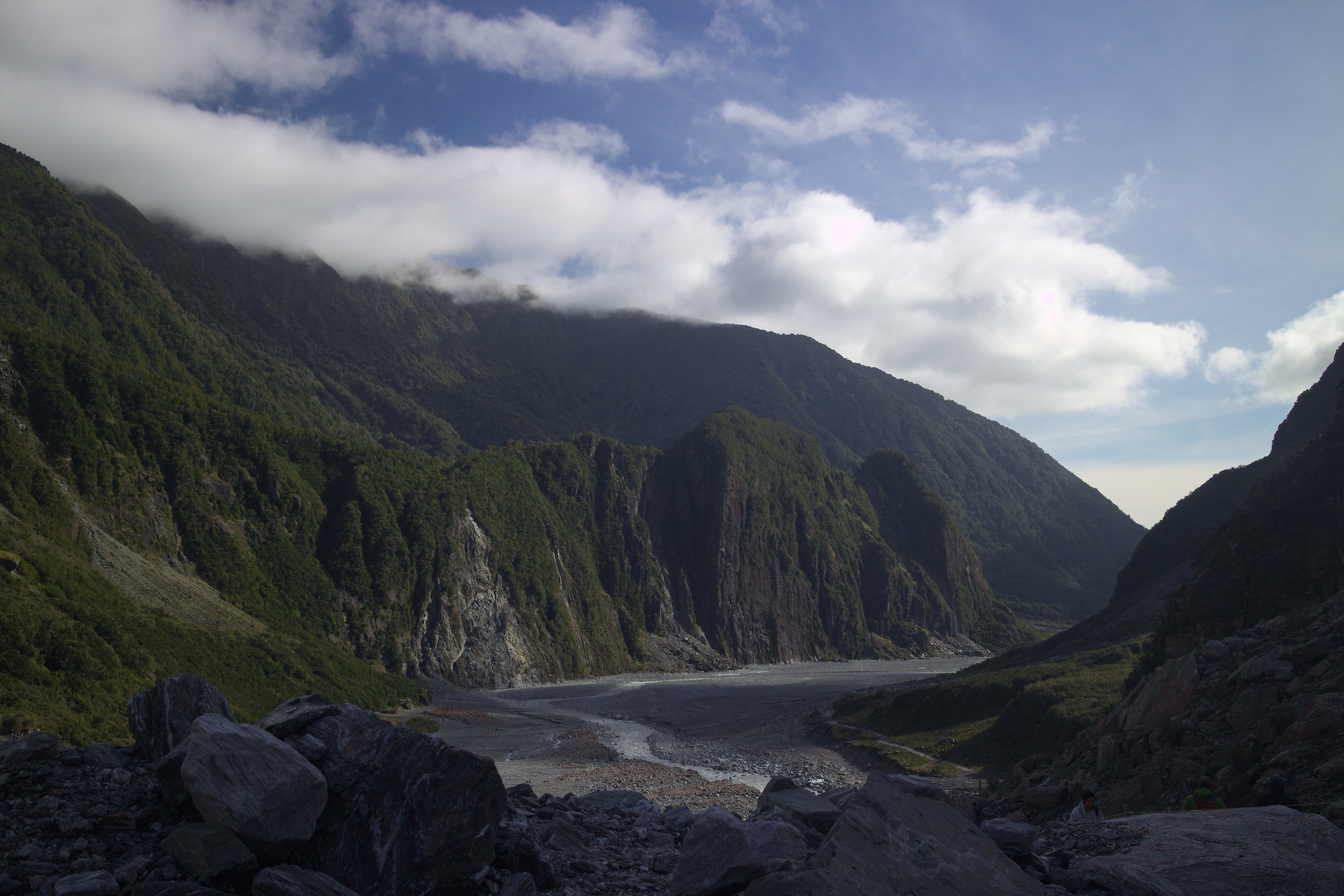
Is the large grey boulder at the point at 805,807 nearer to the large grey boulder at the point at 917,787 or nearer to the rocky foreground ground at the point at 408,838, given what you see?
the rocky foreground ground at the point at 408,838

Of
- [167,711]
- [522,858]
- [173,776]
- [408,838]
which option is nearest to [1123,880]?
[522,858]

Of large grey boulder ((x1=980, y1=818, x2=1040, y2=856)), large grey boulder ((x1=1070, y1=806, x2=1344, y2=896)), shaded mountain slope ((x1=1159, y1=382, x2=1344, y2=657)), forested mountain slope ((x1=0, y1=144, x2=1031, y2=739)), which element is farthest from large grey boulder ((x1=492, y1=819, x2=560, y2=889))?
forested mountain slope ((x1=0, y1=144, x2=1031, y2=739))

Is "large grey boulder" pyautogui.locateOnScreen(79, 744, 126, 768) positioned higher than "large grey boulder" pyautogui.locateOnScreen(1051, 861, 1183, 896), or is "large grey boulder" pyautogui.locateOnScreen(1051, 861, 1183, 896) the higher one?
"large grey boulder" pyautogui.locateOnScreen(1051, 861, 1183, 896)

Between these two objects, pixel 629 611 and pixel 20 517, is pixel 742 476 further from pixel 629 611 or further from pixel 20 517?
pixel 20 517

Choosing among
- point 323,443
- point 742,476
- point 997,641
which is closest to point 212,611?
point 323,443

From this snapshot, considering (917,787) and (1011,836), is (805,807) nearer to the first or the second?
(917,787)

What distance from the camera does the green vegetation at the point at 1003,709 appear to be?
1592 inches

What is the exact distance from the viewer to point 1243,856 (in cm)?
933

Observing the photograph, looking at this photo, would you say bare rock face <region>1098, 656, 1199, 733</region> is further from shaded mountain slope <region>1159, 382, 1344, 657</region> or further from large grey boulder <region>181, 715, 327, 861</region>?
large grey boulder <region>181, 715, 327, 861</region>

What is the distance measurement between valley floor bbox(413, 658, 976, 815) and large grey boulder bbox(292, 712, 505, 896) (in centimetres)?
2443

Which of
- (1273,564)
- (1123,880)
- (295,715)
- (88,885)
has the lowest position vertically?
(88,885)

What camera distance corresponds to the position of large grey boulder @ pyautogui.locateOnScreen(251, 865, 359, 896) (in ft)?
25.3

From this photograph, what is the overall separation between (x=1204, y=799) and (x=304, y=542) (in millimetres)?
96475

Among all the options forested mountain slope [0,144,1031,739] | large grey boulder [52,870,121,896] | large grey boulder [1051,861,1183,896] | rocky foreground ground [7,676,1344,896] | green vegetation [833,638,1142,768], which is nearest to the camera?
large grey boulder [52,870,121,896]
